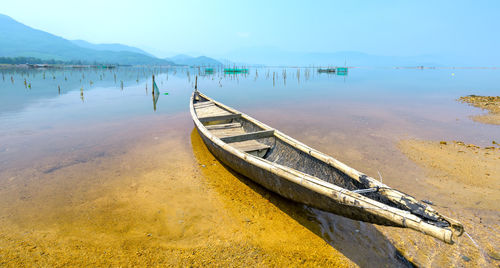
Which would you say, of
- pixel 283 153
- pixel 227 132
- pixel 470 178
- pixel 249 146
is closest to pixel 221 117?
pixel 227 132

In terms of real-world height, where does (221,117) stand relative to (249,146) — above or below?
above

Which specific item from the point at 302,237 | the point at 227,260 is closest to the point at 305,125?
the point at 302,237

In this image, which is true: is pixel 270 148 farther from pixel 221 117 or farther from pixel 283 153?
pixel 221 117

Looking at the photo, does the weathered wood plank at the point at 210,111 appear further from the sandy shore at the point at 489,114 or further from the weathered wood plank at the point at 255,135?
the sandy shore at the point at 489,114

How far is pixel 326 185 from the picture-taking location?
10.7ft

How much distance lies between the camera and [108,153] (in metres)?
7.56

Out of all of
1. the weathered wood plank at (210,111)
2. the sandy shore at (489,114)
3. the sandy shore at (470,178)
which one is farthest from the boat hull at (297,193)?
the sandy shore at (489,114)

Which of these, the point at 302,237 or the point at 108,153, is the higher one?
the point at 108,153

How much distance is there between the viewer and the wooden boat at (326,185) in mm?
2543

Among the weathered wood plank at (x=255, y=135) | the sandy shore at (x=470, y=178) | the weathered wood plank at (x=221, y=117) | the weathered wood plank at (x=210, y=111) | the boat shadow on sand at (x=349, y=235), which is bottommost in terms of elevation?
the boat shadow on sand at (x=349, y=235)

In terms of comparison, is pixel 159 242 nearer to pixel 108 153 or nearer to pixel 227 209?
pixel 227 209

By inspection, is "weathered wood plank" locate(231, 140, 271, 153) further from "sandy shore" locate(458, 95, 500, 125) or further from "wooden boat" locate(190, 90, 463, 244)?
"sandy shore" locate(458, 95, 500, 125)

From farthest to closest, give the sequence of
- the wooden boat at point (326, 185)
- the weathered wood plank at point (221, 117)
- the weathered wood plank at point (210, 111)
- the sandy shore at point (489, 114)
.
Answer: the sandy shore at point (489, 114) → the weathered wood plank at point (210, 111) → the weathered wood plank at point (221, 117) → the wooden boat at point (326, 185)

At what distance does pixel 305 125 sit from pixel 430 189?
21.4 feet
